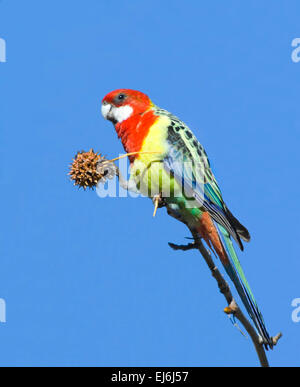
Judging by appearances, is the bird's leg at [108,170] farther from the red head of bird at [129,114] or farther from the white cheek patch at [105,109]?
the white cheek patch at [105,109]

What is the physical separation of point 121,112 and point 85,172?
184 cm

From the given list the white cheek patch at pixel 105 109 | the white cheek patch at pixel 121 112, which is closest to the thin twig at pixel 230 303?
the white cheek patch at pixel 121 112

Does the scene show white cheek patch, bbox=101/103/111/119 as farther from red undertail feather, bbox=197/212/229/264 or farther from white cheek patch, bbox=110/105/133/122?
red undertail feather, bbox=197/212/229/264

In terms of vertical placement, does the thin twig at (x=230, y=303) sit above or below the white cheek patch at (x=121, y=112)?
below

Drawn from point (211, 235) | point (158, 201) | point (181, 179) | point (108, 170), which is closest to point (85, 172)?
point (108, 170)

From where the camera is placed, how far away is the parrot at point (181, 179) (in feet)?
17.3

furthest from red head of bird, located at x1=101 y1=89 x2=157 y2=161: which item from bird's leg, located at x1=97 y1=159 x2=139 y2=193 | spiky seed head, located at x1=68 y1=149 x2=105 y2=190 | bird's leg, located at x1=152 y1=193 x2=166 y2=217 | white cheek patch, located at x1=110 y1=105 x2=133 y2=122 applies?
spiky seed head, located at x1=68 y1=149 x2=105 y2=190

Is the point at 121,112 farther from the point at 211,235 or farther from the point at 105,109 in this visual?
the point at 211,235

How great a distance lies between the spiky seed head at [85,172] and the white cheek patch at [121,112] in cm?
165

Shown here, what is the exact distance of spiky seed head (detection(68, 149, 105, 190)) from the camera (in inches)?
176

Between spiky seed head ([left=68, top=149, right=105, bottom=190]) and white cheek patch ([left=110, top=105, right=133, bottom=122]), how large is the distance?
1653 mm

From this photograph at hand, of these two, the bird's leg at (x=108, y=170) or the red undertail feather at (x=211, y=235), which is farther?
the red undertail feather at (x=211, y=235)
